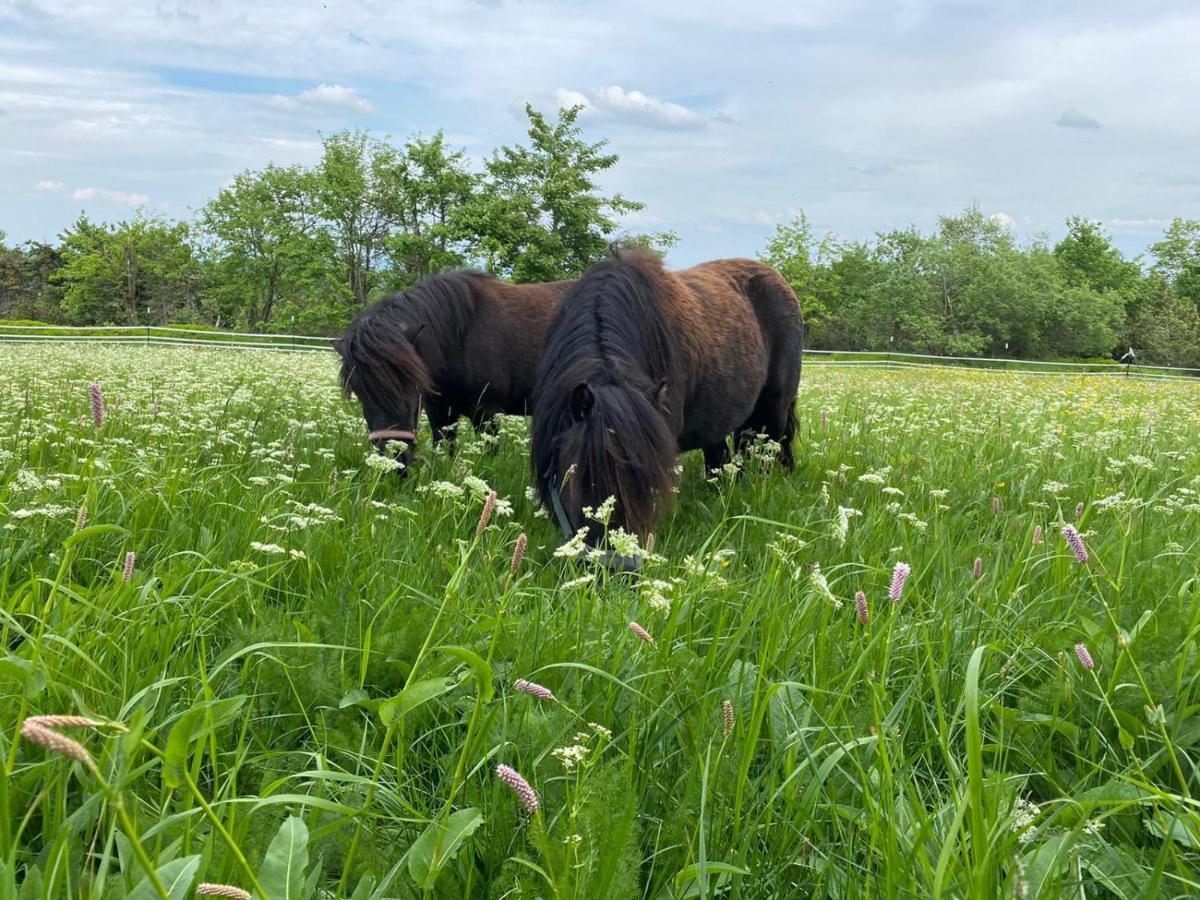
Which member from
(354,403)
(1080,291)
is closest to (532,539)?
(354,403)

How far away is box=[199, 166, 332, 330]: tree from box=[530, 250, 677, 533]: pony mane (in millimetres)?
65518

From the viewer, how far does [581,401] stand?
4.11 m

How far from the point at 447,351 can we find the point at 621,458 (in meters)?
4.30

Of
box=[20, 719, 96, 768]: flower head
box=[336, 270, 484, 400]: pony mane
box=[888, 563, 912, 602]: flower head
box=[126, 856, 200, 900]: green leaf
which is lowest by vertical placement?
box=[126, 856, 200, 900]: green leaf

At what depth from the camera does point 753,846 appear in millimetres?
1628

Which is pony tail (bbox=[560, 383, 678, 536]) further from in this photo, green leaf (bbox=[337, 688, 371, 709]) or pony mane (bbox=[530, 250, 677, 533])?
green leaf (bbox=[337, 688, 371, 709])

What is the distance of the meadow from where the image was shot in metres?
1.41

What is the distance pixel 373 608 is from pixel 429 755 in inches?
29.3

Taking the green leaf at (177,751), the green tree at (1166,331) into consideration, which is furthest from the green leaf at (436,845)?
the green tree at (1166,331)

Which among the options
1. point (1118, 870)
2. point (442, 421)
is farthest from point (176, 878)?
point (442, 421)

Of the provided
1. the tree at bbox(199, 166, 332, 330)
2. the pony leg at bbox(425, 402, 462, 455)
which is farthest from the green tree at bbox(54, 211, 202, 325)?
the pony leg at bbox(425, 402, 462, 455)

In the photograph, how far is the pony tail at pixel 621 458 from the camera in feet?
12.4

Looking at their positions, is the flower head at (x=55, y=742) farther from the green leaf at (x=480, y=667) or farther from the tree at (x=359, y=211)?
the tree at (x=359, y=211)

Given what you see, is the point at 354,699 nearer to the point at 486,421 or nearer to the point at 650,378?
the point at 650,378
